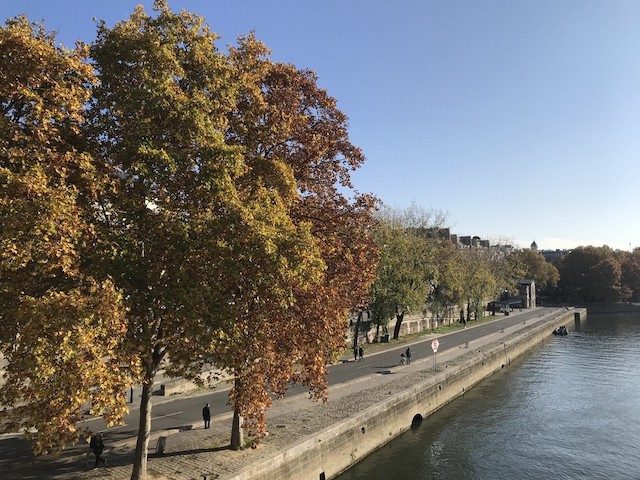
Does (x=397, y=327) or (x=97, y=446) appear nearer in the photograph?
(x=97, y=446)

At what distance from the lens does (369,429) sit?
25.5 meters

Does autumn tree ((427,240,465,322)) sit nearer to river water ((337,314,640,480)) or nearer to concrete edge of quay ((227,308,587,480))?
river water ((337,314,640,480))

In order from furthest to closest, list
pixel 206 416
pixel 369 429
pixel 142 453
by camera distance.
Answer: pixel 369 429 → pixel 206 416 → pixel 142 453

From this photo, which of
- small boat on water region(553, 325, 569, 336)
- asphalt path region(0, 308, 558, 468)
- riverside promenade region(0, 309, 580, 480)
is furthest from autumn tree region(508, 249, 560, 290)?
riverside promenade region(0, 309, 580, 480)

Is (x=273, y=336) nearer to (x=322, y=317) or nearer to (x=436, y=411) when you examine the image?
(x=322, y=317)

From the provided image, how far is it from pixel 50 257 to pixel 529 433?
2847cm

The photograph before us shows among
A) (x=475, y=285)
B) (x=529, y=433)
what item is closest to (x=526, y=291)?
(x=475, y=285)

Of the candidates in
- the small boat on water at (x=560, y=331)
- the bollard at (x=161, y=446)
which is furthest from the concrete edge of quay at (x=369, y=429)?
the small boat on water at (x=560, y=331)

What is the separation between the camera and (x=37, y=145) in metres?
12.3

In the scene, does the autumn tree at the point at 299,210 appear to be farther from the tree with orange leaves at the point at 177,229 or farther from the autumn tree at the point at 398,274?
the autumn tree at the point at 398,274

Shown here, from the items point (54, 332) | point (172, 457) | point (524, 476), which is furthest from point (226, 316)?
point (524, 476)

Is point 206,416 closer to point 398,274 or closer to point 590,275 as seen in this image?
point 398,274

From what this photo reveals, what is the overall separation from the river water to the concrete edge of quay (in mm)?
652

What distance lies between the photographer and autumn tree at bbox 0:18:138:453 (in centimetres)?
1102
